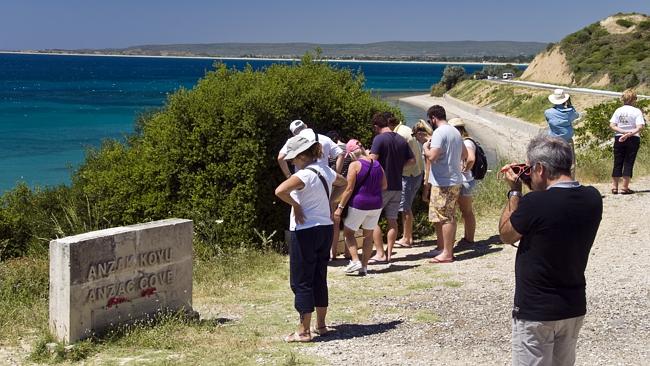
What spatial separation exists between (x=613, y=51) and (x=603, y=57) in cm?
93

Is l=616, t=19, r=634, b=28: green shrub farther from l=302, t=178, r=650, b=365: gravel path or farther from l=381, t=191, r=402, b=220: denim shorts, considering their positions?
l=381, t=191, r=402, b=220: denim shorts

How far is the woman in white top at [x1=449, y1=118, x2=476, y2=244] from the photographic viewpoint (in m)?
9.59

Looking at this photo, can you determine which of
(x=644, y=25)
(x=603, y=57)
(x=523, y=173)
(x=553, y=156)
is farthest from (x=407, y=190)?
(x=644, y=25)

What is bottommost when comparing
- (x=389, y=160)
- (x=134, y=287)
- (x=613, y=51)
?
(x=134, y=287)

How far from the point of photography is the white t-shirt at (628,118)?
1180 centimetres

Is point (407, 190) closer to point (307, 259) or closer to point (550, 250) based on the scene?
point (307, 259)

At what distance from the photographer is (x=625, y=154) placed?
12.4 m

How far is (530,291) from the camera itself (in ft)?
14.1

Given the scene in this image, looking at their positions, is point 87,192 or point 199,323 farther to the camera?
point 87,192

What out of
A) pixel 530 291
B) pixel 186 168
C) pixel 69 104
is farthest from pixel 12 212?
pixel 69 104

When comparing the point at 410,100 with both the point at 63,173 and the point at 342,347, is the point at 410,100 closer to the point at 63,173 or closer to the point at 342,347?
the point at 63,173

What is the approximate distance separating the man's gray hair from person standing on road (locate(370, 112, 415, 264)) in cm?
457

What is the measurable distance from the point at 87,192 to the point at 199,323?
4.73 m

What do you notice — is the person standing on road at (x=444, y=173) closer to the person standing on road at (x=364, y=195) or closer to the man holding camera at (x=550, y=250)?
the person standing on road at (x=364, y=195)
